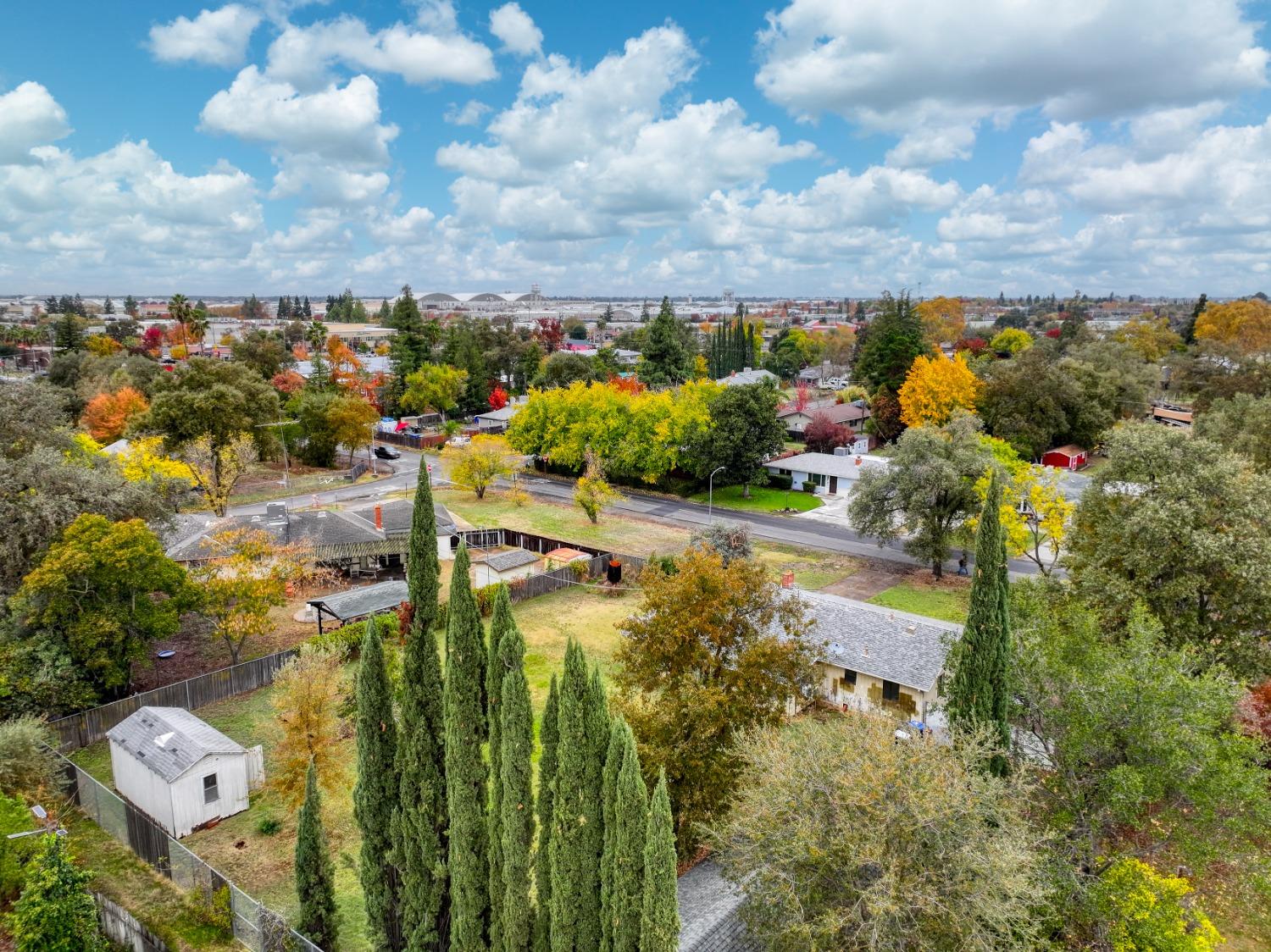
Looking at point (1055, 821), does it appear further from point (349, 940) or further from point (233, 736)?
point (233, 736)

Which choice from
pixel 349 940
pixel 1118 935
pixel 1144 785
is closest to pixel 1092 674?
pixel 1144 785

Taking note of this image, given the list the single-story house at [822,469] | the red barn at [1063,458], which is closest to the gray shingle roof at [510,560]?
the single-story house at [822,469]

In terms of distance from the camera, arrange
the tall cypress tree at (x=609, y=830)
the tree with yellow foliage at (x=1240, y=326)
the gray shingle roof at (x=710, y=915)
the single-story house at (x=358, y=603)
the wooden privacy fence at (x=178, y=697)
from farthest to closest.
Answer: the tree with yellow foliage at (x=1240, y=326), the single-story house at (x=358, y=603), the wooden privacy fence at (x=178, y=697), the gray shingle roof at (x=710, y=915), the tall cypress tree at (x=609, y=830)

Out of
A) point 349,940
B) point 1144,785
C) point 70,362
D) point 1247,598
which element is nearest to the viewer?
point 1144,785

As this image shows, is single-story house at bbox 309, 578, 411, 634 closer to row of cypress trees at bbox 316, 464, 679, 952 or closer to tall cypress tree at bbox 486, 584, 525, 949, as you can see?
row of cypress trees at bbox 316, 464, 679, 952

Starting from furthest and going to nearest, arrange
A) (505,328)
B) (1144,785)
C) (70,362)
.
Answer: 1. (505,328)
2. (70,362)
3. (1144,785)

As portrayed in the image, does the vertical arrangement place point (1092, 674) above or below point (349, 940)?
above

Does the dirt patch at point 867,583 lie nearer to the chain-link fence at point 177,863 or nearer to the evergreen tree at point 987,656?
the evergreen tree at point 987,656
